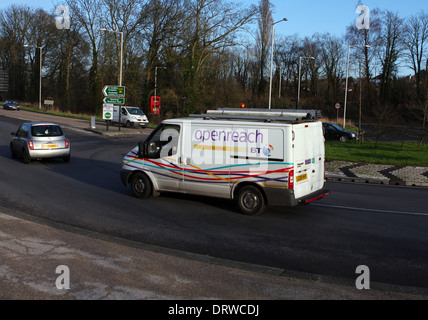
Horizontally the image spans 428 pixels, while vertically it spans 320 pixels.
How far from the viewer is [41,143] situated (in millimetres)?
17391

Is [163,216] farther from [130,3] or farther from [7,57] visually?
[7,57]

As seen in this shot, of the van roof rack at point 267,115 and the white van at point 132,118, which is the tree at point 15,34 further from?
the van roof rack at point 267,115

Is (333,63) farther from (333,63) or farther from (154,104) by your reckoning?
(154,104)

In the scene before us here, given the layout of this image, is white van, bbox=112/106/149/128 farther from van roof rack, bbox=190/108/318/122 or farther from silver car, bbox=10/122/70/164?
van roof rack, bbox=190/108/318/122

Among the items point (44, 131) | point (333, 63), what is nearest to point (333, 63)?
point (333, 63)

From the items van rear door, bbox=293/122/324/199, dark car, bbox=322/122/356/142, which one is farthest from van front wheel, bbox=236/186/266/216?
dark car, bbox=322/122/356/142

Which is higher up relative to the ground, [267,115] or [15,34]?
[15,34]

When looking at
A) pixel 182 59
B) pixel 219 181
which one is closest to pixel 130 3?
pixel 182 59

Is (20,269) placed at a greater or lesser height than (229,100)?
lesser

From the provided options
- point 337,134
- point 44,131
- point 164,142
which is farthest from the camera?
point 337,134

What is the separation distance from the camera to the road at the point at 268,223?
677 cm

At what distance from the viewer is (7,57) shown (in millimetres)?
72375

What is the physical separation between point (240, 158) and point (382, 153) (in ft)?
45.9

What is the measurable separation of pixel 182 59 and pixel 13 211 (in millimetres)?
41055
